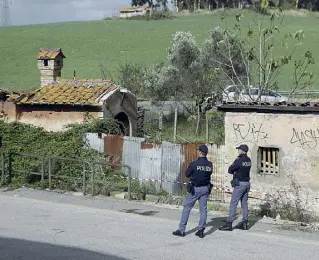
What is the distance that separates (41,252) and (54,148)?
31.8 ft

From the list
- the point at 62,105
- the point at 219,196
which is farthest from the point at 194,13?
the point at 219,196

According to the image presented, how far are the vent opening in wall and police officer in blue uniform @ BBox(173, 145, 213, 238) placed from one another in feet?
12.8

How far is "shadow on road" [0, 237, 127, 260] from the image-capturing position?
31.0ft

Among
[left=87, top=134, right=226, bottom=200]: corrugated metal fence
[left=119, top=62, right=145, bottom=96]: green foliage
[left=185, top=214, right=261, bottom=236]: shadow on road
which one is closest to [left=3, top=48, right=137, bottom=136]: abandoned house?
[left=87, top=134, right=226, bottom=200]: corrugated metal fence

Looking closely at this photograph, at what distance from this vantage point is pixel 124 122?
2355 centimetres

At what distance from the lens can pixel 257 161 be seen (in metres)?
14.6

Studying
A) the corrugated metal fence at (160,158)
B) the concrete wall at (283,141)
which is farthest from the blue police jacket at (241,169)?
the corrugated metal fence at (160,158)

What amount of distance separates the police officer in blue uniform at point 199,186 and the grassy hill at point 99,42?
39813 millimetres

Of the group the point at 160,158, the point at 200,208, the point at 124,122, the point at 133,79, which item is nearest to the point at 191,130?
the point at 124,122

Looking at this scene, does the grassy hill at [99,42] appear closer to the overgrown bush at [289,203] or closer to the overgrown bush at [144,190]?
the overgrown bush at [144,190]

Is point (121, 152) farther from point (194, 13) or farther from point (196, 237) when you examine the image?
point (194, 13)

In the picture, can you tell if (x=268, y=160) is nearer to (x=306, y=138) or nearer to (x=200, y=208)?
(x=306, y=138)

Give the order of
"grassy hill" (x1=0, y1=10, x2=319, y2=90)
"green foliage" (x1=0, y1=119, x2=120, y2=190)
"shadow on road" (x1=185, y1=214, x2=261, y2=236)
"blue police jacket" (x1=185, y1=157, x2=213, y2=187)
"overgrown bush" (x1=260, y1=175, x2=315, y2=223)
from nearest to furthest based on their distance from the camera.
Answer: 1. "blue police jacket" (x1=185, y1=157, x2=213, y2=187)
2. "shadow on road" (x1=185, y1=214, x2=261, y2=236)
3. "overgrown bush" (x1=260, y1=175, x2=315, y2=223)
4. "green foliage" (x1=0, y1=119, x2=120, y2=190)
5. "grassy hill" (x1=0, y1=10, x2=319, y2=90)

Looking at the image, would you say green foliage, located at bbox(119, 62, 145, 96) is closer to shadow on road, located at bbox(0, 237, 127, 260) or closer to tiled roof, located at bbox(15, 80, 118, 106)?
tiled roof, located at bbox(15, 80, 118, 106)
